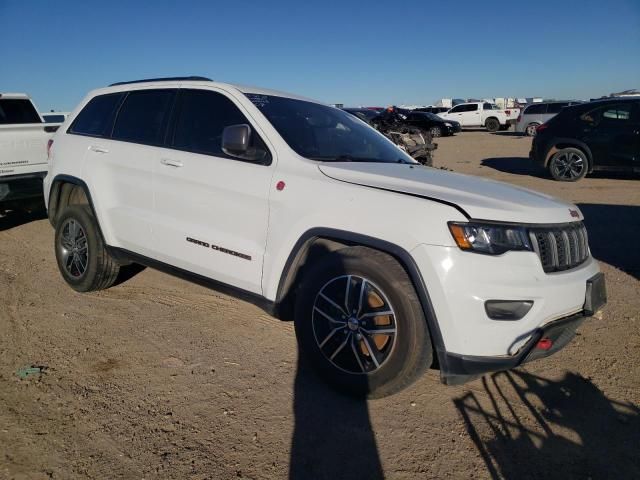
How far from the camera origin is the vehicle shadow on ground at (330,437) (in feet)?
7.37

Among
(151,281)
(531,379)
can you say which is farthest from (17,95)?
(531,379)

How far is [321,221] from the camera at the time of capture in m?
2.74

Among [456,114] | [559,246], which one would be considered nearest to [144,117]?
[559,246]

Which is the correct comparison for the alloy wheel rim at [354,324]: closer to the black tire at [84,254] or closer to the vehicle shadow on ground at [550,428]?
the vehicle shadow on ground at [550,428]

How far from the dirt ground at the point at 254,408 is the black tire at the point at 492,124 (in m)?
28.5

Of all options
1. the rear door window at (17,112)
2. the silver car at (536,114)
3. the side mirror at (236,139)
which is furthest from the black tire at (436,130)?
the side mirror at (236,139)

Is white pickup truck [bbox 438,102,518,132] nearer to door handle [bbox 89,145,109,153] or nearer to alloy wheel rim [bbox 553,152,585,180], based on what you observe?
alloy wheel rim [bbox 553,152,585,180]

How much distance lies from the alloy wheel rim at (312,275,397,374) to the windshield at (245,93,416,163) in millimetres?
935

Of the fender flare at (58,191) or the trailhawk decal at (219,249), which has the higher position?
the fender flare at (58,191)

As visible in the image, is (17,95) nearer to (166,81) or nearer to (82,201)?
(82,201)

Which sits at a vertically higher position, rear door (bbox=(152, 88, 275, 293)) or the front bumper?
rear door (bbox=(152, 88, 275, 293))

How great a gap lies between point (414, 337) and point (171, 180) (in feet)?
6.95

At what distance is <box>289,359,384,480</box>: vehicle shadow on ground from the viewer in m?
2.25

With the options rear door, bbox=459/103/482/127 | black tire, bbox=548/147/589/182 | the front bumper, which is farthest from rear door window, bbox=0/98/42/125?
rear door, bbox=459/103/482/127
